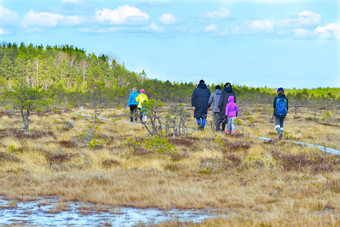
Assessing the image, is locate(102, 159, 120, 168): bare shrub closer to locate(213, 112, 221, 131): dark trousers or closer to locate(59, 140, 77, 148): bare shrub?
locate(59, 140, 77, 148): bare shrub

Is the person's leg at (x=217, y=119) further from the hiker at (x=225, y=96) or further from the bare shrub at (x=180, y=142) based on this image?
the bare shrub at (x=180, y=142)

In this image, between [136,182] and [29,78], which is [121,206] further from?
[29,78]

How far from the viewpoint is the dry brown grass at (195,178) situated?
6746mm

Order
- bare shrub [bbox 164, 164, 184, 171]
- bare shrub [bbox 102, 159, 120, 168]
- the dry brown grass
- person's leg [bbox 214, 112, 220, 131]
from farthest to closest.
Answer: person's leg [bbox 214, 112, 220, 131] → bare shrub [bbox 102, 159, 120, 168] → bare shrub [bbox 164, 164, 184, 171] → the dry brown grass

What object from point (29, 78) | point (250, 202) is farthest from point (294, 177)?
point (29, 78)

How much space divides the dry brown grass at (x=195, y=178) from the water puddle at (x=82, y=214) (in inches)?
7.2

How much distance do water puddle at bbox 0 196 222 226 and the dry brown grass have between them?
184mm

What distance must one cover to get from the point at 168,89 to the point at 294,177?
63.6m

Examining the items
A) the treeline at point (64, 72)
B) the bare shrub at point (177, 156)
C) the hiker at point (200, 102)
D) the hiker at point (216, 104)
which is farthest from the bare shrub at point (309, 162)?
the treeline at point (64, 72)

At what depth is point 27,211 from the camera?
21.5ft

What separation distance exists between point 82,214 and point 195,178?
10.8ft

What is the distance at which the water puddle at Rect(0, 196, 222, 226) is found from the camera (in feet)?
19.6

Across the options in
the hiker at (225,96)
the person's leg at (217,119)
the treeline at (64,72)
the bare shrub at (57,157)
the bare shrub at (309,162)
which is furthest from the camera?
the treeline at (64,72)

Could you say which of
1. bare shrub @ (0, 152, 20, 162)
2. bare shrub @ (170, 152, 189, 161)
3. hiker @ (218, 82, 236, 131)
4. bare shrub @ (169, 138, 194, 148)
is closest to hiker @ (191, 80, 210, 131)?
hiker @ (218, 82, 236, 131)
